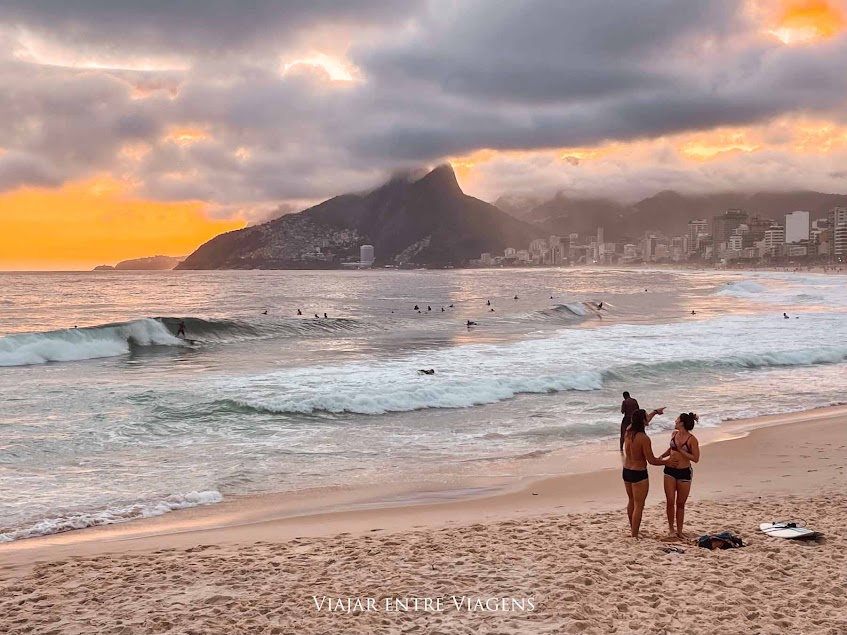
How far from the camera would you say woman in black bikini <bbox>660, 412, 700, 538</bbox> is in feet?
25.7

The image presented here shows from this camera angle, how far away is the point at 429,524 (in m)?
8.91

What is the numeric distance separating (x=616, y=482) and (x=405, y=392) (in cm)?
846

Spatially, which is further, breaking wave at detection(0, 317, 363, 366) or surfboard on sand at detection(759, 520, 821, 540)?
breaking wave at detection(0, 317, 363, 366)

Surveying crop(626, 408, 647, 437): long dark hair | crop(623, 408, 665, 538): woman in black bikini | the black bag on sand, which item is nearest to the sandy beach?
the black bag on sand

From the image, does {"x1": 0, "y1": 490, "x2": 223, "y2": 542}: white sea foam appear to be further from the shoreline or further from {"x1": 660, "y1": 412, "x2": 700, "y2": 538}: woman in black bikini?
{"x1": 660, "y1": 412, "x2": 700, "y2": 538}: woman in black bikini

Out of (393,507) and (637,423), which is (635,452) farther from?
(393,507)

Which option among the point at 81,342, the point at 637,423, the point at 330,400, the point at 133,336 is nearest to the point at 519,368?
the point at 330,400

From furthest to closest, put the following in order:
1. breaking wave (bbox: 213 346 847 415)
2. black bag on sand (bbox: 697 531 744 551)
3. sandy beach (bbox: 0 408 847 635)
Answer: breaking wave (bbox: 213 346 847 415) → black bag on sand (bbox: 697 531 744 551) → sandy beach (bbox: 0 408 847 635)

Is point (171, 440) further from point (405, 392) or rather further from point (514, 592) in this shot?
point (514, 592)

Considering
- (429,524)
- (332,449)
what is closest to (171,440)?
(332,449)

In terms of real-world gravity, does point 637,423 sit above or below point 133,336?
above

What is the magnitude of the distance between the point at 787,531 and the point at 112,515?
8.71m

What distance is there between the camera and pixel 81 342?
31.9 metres

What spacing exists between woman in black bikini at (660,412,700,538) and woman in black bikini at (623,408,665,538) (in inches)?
7.9
